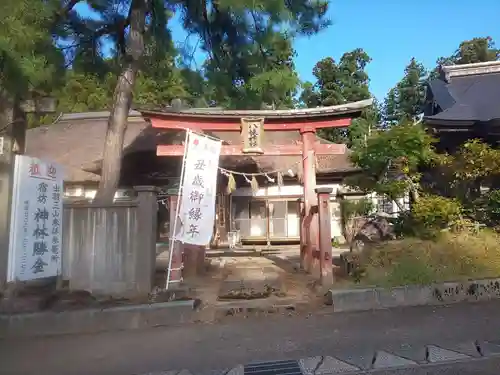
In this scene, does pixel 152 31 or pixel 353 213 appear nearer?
pixel 152 31

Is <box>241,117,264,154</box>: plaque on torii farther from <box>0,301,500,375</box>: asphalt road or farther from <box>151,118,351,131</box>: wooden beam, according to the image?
<box>0,301,500,375</box>: asphalt road

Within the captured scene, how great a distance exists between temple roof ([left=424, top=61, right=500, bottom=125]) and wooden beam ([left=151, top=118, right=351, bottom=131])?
230 centimetres

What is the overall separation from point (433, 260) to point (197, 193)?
458 cm

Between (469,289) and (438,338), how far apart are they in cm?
246

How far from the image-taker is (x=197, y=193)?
27.9ft

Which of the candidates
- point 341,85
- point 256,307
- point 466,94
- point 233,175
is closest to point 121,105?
point 256,307

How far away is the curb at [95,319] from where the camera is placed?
21.3 feet

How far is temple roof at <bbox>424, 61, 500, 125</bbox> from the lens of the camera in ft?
34.1

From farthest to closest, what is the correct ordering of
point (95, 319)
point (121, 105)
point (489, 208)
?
1. point (121, 105)
2. point (489, 208)
3. point (95, 319)

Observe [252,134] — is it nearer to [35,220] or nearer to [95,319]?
[35,220]

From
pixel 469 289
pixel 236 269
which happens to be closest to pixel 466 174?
pixel 469 289

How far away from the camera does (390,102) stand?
43281 mm

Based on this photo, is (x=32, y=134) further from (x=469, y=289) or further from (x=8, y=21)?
(x=469, y=289)

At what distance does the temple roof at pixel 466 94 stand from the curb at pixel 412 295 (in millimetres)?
4056
